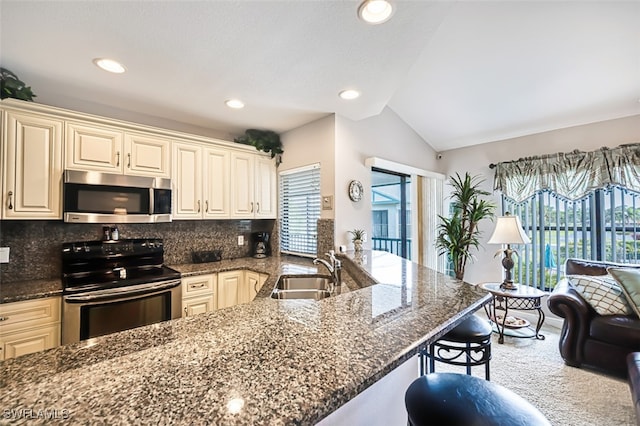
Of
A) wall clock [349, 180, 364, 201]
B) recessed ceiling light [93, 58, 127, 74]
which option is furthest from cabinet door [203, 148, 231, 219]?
wall clock [349, 180, 364, 201]

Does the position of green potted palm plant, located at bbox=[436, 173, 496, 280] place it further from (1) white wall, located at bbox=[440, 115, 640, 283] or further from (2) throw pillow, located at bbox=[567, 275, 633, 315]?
(2) throw pillow, located at bbox=[567, 275, 633, 315]

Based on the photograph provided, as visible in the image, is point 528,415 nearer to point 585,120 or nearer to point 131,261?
point 131,261

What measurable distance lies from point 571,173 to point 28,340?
212 inches

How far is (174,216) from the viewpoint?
2.86 metres

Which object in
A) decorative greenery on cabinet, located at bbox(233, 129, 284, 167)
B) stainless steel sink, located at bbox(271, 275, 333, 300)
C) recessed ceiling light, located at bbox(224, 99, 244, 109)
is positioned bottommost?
stainless steel sink, located at bbox(271, 275, 333, 300)

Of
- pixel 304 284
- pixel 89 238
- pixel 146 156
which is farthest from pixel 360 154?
pixel 89 238

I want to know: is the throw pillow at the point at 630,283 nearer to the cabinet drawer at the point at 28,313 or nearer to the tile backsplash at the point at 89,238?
the tile backsplash at the point at 89,238

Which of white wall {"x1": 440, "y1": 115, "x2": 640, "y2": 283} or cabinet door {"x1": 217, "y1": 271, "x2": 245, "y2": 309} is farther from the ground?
white wall {"x1": 440, "y1": 115, "x2": 640, "y2": 283}

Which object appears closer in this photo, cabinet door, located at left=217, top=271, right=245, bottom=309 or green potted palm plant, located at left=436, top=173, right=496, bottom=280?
cabinet door, located at left=217, top=271, right=245, bottom=309

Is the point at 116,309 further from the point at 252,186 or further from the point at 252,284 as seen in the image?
the point at 252,186

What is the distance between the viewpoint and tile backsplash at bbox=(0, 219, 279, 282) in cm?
230

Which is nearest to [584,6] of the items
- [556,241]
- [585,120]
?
[585,120]

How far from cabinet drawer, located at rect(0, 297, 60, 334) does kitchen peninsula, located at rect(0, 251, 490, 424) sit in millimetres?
1719

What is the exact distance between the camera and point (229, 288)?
2.95 meters
